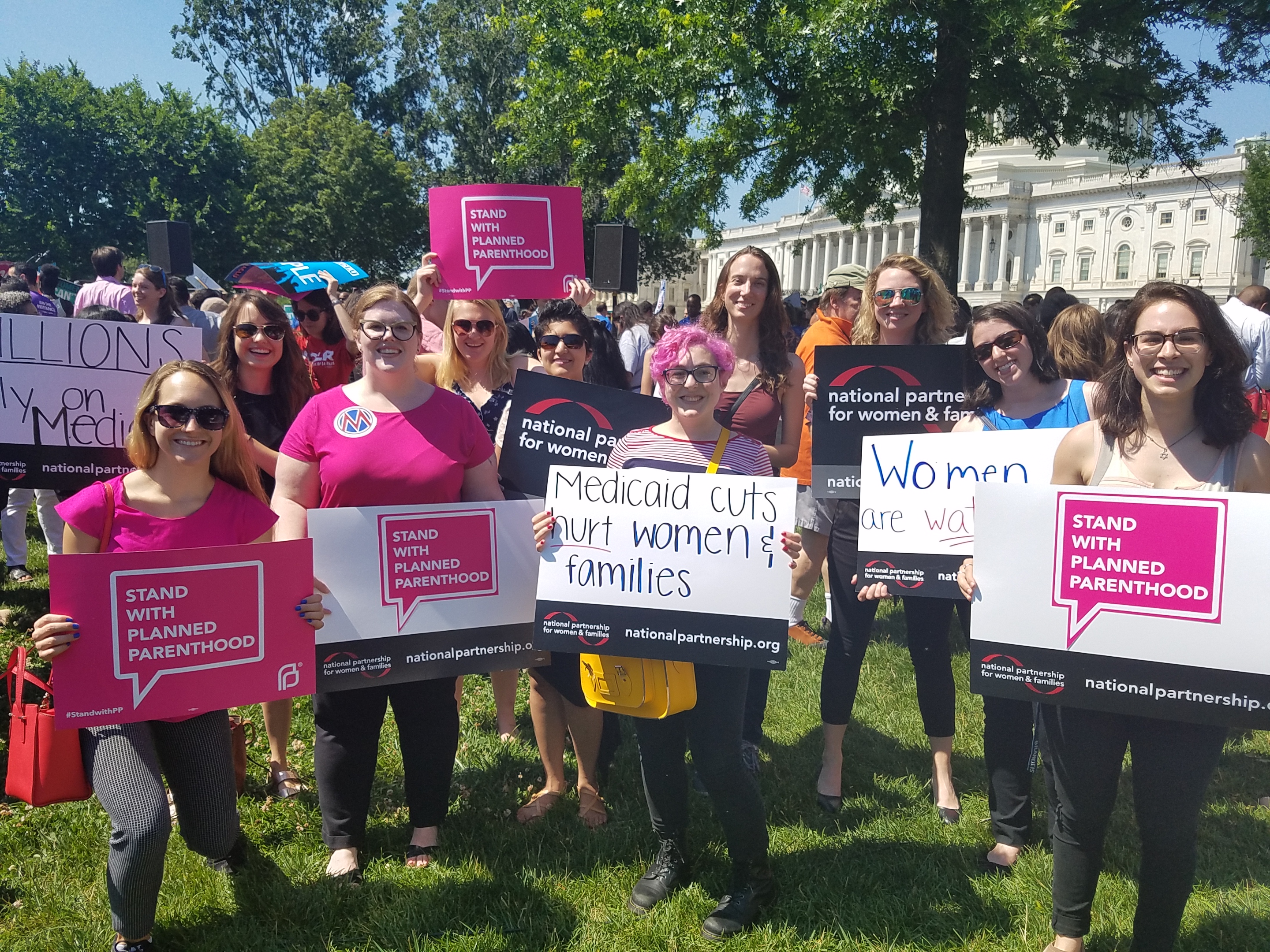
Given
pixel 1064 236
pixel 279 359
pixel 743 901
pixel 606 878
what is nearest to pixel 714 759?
pixel 743 901

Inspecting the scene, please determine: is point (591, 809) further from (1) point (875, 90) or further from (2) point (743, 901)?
(1) point (875, 90)

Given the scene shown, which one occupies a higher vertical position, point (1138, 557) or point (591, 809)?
point (1138, 557)

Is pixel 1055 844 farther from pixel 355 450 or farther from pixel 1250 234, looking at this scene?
pixel 1250 234

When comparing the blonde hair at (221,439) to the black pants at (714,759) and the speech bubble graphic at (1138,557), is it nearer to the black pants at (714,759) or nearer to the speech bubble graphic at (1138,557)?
the black pants at (714,759)

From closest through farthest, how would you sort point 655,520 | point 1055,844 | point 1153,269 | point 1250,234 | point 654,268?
point 1055,844 < point 655,520 < point 1250,234 < point 654,268 < point 1153,269

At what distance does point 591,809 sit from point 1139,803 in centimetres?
232

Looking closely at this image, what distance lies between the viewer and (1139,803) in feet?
9.62

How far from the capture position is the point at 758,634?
129 inches

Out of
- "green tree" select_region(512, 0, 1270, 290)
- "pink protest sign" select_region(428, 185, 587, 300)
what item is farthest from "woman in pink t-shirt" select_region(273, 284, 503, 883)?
"green tree" select_region(512, 0, 1270, 290)

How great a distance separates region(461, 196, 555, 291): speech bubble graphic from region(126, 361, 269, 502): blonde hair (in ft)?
6.53

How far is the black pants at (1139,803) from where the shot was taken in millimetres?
2838

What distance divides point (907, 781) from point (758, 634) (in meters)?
1.96

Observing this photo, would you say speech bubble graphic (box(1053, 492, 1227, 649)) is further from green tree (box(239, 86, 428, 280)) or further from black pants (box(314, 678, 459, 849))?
green tree (box(239, 86, 428, 280))

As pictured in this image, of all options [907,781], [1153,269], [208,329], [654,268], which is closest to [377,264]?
[654,268]
